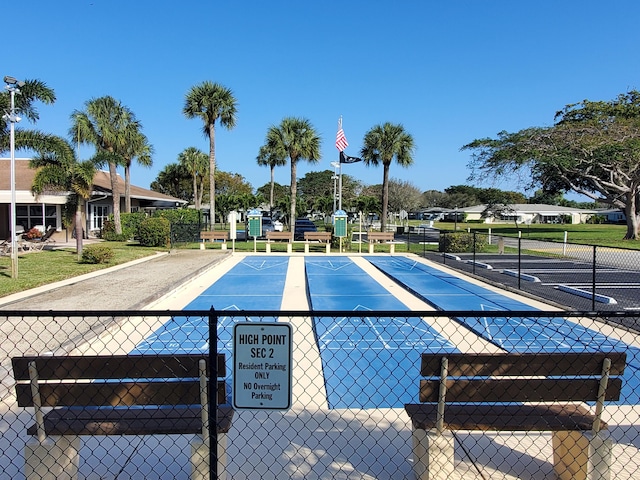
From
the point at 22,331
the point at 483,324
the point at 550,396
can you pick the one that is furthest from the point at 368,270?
the point at 550,396

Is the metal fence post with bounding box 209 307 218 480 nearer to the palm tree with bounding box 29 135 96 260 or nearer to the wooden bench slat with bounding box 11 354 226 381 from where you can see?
the wooden bench slat with bounding box 11 354 226 381

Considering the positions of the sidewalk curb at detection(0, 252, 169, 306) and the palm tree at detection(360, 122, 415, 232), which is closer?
the sidewalk curb at detection(0, 252, 169, 306)

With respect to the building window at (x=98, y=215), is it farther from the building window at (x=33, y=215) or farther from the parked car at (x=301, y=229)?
the parked car at (x=301, y=229)

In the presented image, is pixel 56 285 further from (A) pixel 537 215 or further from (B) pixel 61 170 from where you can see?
(A) pixel 537 215

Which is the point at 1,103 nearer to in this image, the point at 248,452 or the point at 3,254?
the point at 3,254

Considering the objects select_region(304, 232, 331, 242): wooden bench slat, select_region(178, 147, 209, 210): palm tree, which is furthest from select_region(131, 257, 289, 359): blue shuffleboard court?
select_region(178, 147, 209, 210): palm tree

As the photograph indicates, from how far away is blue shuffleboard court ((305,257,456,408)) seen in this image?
6.02 m

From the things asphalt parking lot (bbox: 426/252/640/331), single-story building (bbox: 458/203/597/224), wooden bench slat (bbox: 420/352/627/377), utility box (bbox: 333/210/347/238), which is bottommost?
asphalt parking lot (bbox: 426/252/640/331)

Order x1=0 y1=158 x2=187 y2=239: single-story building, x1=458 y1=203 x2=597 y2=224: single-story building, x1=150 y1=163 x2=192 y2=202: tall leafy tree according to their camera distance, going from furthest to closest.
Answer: x1=458 y1=203 x2=597 y2=224: single-story building → x1=150 y1=163 x2=192 y2=202: tall leafy tree → x1=0 y1=158 x2=187 y2=239: single-story building

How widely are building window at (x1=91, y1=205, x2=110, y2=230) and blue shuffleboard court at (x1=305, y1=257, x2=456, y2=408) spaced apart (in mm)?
28029

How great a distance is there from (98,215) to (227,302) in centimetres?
2839

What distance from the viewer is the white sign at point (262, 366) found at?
286cm

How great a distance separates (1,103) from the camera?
50.8ft

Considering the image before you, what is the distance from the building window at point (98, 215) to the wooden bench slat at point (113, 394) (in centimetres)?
3478
